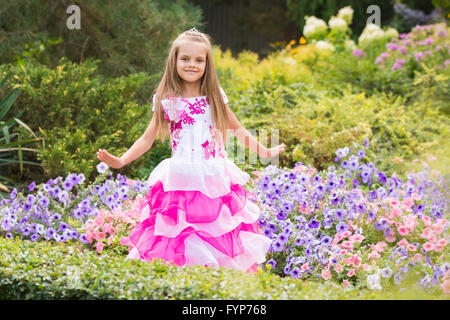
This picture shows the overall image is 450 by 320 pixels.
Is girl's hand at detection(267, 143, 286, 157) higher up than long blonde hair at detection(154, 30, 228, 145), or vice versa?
long blonde hair at detection(154, 30, 228, 145)

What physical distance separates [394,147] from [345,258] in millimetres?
3075

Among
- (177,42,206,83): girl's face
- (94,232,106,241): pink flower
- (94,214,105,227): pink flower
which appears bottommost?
(94,232,106,241): pink flower

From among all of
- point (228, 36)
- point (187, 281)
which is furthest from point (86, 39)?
point (228, 36)

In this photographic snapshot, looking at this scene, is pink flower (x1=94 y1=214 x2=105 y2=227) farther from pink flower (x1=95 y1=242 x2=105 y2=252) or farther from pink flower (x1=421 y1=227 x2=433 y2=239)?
pink flower (x1=421 y1=227 x2=433 y2=239)

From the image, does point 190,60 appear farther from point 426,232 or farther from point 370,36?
point 370,36

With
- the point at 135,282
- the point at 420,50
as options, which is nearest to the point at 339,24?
the point at 420,50

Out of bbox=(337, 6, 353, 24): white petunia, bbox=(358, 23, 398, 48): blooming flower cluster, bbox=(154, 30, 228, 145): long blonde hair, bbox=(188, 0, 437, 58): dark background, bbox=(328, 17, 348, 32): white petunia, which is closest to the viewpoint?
bbox=(154, 30, 228, 145): long blonde hair

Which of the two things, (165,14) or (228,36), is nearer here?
(165,14)

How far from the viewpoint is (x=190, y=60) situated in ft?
9.14

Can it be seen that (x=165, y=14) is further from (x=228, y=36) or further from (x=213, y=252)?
(x=228, y=36)

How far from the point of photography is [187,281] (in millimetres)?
2223

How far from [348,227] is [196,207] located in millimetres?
1078

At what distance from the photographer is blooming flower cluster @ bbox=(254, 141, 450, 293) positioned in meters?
2.97

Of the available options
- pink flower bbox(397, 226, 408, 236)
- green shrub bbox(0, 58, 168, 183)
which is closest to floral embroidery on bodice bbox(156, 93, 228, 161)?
pink flower bbox(397, 226, 408, 236)
